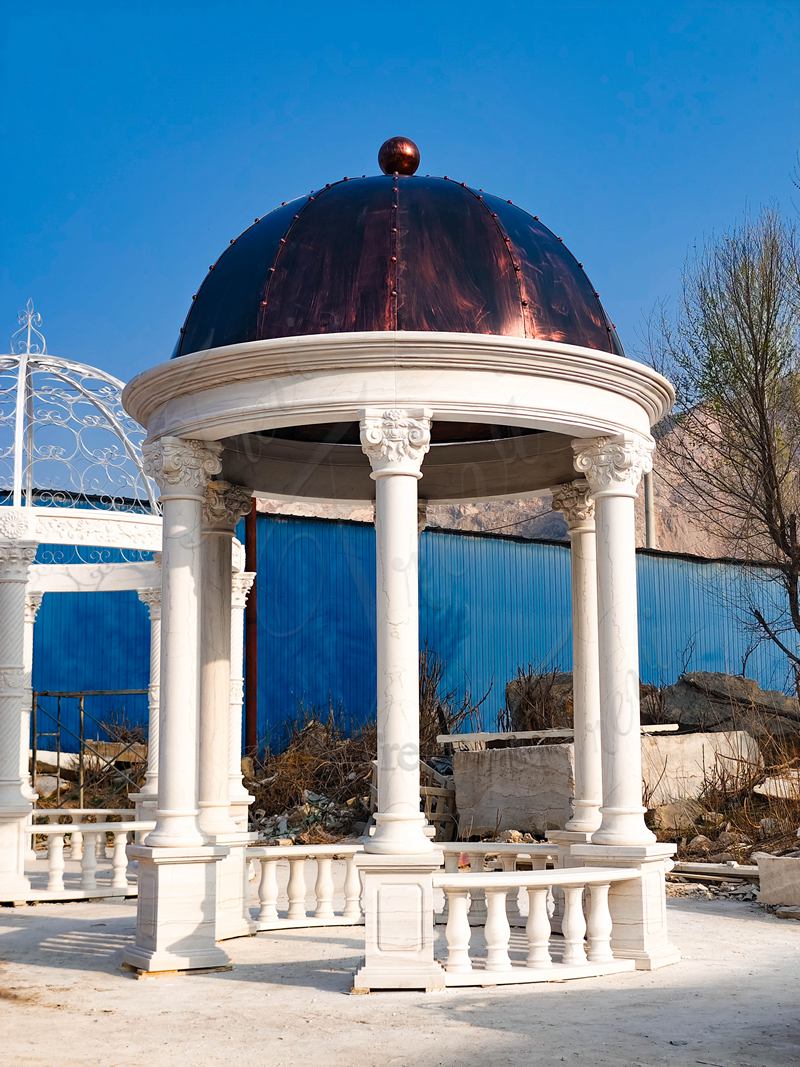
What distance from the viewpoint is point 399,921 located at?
373 inches

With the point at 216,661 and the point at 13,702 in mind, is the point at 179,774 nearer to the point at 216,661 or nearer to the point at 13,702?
the point at 216,661

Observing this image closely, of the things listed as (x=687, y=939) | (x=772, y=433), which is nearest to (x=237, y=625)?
(x=687, y=939)

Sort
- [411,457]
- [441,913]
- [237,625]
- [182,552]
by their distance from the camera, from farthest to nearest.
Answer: [237,625], [441,913], [182,552], [411,457]

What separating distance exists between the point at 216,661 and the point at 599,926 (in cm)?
465

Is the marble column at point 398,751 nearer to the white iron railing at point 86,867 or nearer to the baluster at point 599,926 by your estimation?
the baluster at point 599,926

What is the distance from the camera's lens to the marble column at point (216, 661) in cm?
1234

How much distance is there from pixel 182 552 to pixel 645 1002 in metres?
5.35

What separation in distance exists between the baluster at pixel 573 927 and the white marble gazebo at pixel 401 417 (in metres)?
0.02

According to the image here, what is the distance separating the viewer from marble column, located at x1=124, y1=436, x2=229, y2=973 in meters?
10.5

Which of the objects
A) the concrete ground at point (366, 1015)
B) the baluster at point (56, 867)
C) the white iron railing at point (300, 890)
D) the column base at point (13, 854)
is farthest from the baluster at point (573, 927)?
the column base at point (13, 854)

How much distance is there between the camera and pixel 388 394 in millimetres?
10203

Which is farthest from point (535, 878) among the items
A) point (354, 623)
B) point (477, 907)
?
point (354, 623)

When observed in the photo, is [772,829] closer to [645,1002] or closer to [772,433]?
[772,433]

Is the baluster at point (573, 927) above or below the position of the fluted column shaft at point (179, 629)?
below
